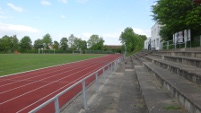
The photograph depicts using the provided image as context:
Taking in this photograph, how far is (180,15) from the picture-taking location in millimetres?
19484

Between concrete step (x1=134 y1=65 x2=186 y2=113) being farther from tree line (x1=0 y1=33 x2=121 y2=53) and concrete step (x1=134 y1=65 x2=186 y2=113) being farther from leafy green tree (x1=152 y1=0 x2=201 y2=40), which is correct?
tree line (x1=0 y1=33 x2=121 y2=53)

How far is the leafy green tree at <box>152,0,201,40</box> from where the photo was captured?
699 inches

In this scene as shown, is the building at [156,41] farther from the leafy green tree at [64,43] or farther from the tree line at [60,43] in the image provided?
the leafy green tree at [64,43]

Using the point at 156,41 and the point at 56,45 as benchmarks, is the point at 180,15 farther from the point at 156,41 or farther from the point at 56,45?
the point at 56,45

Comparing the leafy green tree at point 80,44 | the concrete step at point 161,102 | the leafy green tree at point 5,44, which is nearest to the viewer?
the concrete step at point 161,102

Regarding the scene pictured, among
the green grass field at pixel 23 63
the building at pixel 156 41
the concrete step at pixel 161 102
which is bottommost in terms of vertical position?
the green grass field at pixel 23 63

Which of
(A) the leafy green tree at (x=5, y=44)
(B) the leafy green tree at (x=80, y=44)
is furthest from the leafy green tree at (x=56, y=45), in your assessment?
(A) the leafy green tree at (x=5, y=44)

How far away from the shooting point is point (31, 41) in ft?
422

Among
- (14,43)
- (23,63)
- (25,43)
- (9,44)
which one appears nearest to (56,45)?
(25,43)

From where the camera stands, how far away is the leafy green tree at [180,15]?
58.3ft

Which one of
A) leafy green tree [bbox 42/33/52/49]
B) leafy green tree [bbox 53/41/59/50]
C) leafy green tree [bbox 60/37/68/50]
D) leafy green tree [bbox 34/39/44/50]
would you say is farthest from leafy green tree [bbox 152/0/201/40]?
leafy green tree [bbox 34/39/44/50]

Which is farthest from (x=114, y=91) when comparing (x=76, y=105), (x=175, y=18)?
(x=175, y=18)

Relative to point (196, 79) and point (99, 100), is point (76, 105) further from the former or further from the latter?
point (196, 79)

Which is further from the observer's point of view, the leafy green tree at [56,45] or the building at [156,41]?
the leafy green tree at [56,45]
